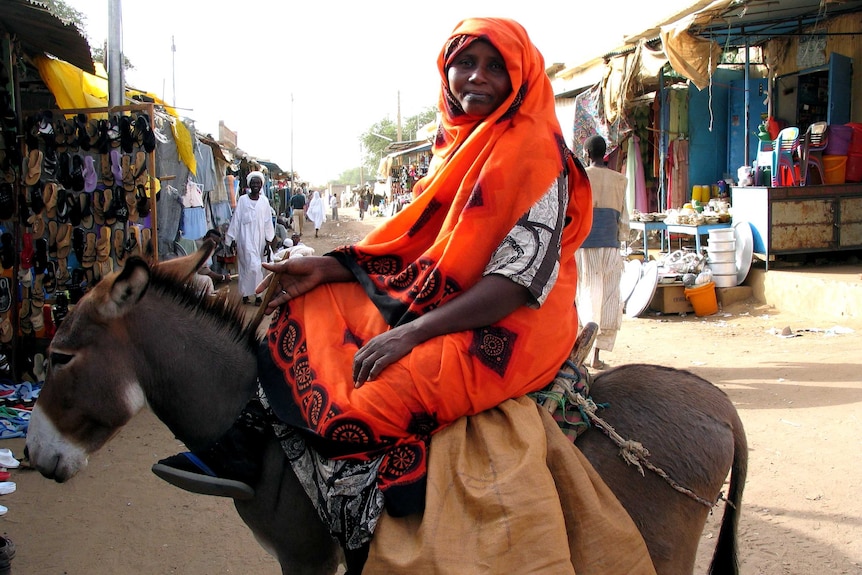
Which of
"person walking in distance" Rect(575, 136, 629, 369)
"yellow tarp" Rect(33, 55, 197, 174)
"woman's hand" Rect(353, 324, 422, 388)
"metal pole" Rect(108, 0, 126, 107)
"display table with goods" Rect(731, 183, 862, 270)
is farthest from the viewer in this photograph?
"display table with goods" Rect(731, 183, 862, 270)

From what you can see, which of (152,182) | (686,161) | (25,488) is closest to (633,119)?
(686,161)

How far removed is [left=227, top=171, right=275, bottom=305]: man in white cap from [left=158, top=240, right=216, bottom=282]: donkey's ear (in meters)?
8.25

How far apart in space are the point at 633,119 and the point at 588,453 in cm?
1192

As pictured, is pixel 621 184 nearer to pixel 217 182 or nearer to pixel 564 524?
pixel 564 524

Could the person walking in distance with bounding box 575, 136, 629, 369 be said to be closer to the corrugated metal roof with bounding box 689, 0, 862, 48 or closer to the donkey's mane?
the corrugated metal roof with bounding box 689, 0, 862, 48

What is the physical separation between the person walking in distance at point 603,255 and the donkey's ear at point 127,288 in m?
5.17

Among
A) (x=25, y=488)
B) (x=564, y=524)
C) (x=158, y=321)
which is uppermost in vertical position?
(x=158, y=321)

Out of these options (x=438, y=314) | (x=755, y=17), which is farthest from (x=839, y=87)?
(x=438, y=314)

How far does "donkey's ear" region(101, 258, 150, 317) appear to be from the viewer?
6.55 ft

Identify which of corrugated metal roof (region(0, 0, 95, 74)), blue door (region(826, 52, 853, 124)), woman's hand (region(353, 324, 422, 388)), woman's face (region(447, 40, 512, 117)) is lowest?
woman's hand (region(353, 324, 422, 388))

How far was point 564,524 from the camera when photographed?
5.94 feet

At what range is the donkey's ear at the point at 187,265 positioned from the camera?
2.19 metres

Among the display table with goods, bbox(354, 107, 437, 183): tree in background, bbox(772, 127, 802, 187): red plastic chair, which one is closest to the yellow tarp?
the display table with goods

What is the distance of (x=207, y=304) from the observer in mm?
2209
